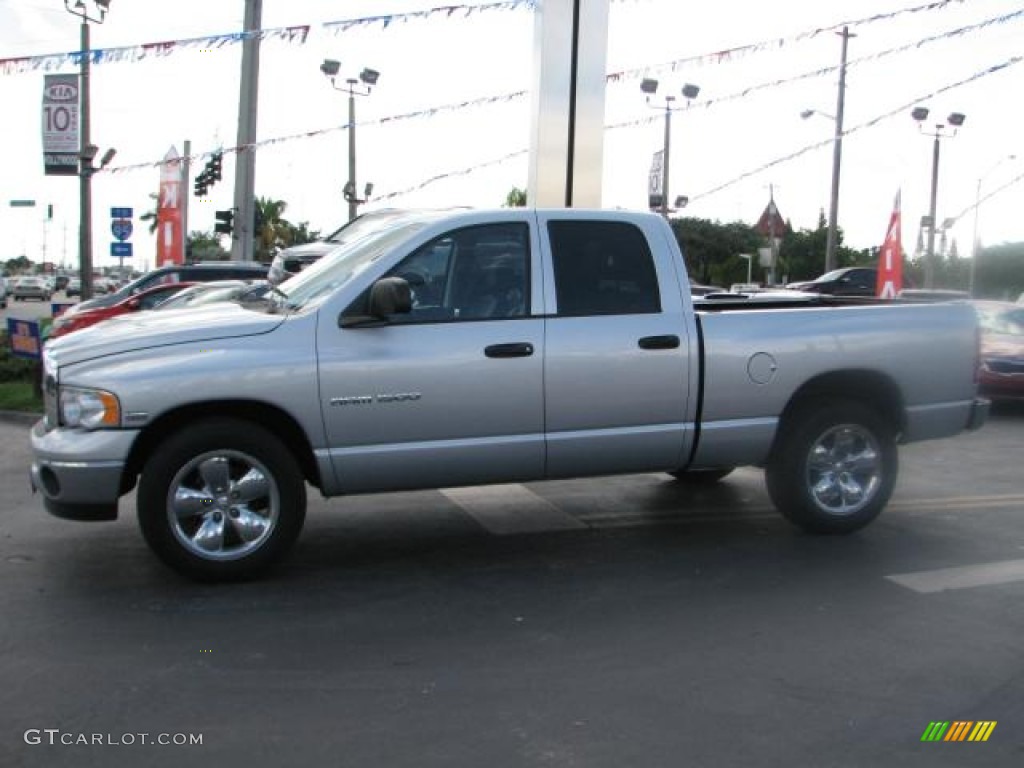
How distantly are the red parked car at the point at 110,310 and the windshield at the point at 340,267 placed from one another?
9.03 meters

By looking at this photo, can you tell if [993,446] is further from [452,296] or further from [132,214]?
[132,214]

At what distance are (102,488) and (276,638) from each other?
1292mm

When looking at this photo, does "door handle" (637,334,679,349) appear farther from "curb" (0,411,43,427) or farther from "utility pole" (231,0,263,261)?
"utility pole" (231,0,263,261)

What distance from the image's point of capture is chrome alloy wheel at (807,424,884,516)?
6848 mm

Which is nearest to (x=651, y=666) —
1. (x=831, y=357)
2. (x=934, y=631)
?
(x=934, y=631)

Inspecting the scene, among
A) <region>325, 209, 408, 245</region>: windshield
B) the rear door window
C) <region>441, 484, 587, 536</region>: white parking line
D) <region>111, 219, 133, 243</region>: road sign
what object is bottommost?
<region>441, 484, 587, 536</region>: white parking line

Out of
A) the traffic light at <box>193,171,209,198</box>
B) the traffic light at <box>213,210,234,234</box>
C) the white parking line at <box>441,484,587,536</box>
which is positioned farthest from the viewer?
the traffic light at <box>193,171,209,198</box>

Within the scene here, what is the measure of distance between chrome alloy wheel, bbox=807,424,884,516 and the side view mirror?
2941 millimetres

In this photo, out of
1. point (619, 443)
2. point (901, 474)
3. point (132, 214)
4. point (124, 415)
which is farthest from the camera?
point (132, 214)

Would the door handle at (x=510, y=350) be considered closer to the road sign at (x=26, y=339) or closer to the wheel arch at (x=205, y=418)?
the wheel arch at (x=205, y=418)

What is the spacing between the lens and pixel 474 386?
5.90 m

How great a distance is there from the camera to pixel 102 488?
5426 mm

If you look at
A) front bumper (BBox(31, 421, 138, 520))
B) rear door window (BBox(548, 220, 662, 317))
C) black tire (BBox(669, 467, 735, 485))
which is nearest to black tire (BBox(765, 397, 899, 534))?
rear door window (BBox(548, 220, 662, 317))

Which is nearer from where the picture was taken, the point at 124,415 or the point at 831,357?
the point at 124,415
